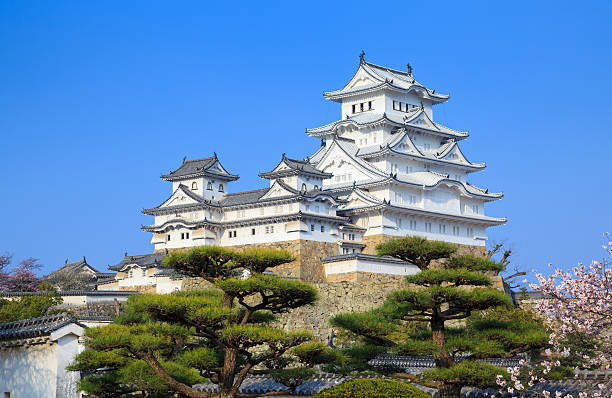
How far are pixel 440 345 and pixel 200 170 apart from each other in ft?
91.4

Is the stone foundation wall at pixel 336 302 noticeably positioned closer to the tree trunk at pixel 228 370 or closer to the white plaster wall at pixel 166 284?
the white plaster wall at pixel 166 284

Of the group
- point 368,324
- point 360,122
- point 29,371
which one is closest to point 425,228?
point 360,122

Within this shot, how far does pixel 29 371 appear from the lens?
760 inches

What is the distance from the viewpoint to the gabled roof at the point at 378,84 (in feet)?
171

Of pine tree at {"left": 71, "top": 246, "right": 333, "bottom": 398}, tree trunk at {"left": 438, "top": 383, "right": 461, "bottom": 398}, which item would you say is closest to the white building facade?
tree trunk at {"left": 438, "top": 383, "right": 461, "bottom": 398}

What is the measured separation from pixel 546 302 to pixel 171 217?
32961 millimetres

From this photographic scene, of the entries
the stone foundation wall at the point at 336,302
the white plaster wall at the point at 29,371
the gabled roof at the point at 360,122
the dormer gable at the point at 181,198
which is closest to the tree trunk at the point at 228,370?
the white plaster wall at the point at 29,371

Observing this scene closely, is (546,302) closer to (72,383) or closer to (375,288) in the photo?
(72,383)

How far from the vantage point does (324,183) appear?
49.2 meters

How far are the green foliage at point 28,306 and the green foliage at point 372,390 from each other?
19682 millimetres

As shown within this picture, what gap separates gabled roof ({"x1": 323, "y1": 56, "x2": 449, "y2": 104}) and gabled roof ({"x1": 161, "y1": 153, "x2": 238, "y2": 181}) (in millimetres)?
11047

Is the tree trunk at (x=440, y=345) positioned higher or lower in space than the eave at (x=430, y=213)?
lower

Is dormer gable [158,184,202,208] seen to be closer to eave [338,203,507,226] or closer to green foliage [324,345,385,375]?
eave [338,203,507,226]

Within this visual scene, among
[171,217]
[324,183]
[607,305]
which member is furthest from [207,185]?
[607,305]
